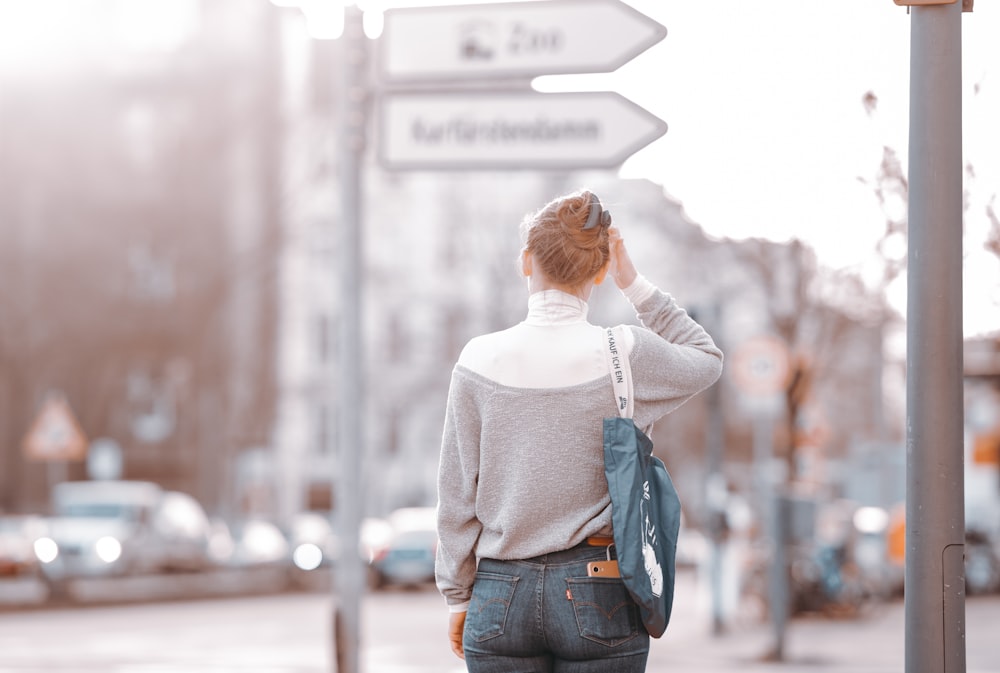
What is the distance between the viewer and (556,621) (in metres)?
3.15

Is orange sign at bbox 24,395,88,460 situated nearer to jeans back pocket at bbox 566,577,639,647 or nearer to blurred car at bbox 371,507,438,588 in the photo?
blurred car at bbox 371,507,438,588

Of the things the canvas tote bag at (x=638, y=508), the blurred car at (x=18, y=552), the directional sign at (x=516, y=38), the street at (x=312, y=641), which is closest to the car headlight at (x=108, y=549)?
the blurred car at (x=18, y=552)

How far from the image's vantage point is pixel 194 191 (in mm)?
45719

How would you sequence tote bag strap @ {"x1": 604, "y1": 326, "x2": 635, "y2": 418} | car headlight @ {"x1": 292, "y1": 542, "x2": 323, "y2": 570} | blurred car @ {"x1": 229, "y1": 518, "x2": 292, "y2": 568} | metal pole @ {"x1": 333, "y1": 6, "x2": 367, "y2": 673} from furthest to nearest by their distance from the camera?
car headlight @ {"x1": 292, "y1": 542, "x2": 323, "y2": 570}, blurred car @ {"x1": 229, "y1": 518, "x2": 292, "y2": 568}, metal pole @ {"x1": 333, "y1": 6, "x2": 367, "y2": 673}, tote bag strap @ {"x1": 604, "y1": 326, "x2": 635, "y2": 418}

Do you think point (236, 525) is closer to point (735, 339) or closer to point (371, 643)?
point (735, 339)

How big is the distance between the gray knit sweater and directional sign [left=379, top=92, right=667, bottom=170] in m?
3.82

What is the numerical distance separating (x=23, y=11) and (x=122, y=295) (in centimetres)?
906

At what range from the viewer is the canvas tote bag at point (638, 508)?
314 centimetres

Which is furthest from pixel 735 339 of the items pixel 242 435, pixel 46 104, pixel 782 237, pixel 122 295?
pixel 782 237

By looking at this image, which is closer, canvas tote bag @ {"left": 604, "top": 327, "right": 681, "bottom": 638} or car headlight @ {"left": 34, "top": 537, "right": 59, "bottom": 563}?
canvas tote bag @ {"left": 604, "top": 327, "right": 681, "bottom": 638}

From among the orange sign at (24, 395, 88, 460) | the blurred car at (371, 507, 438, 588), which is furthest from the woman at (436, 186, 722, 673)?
the blurred car at (371, 507, 438, 588)

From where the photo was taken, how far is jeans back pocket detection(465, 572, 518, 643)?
320 centimetres

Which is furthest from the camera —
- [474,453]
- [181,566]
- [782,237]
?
[181,566]

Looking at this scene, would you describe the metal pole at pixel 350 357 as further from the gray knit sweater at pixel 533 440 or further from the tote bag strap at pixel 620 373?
the tote bag strap at pixel 620 373
